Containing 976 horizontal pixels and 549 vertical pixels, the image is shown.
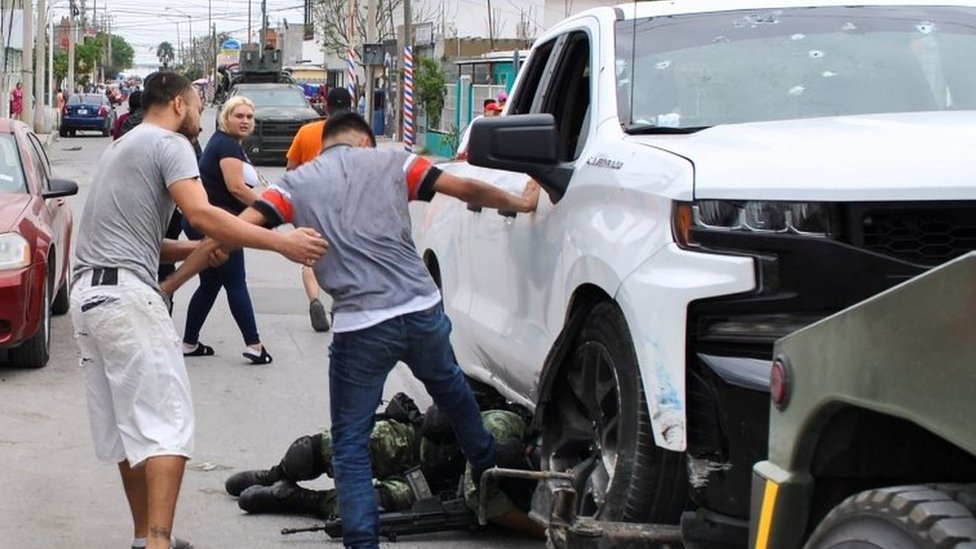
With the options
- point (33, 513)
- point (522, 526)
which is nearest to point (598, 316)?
point (522, 526)

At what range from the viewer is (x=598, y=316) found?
508 cm

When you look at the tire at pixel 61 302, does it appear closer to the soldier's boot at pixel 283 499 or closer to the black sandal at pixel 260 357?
the black sandal at pixel 260 357

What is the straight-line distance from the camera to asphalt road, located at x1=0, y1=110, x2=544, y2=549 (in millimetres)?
6426

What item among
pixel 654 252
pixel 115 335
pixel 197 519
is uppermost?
pixel 654 252

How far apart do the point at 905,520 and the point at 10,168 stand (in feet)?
29.0

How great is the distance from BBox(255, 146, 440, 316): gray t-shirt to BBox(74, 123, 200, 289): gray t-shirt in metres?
0.41

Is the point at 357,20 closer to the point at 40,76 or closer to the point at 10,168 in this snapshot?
the point at 40,76

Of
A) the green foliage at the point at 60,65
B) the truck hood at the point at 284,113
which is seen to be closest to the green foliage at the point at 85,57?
the green foliage at the point at 60,65

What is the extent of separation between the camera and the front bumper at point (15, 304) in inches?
364

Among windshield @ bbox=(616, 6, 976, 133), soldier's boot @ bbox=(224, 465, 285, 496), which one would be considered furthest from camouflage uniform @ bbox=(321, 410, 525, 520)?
windshield @ bbox=(616, 6, 976, 133)

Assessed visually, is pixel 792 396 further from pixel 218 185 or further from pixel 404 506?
pixel 218 185

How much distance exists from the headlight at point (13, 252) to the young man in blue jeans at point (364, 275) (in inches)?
170

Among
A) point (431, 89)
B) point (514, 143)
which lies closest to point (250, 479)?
point (514, 143)

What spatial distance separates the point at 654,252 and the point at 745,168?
39 centimetres
